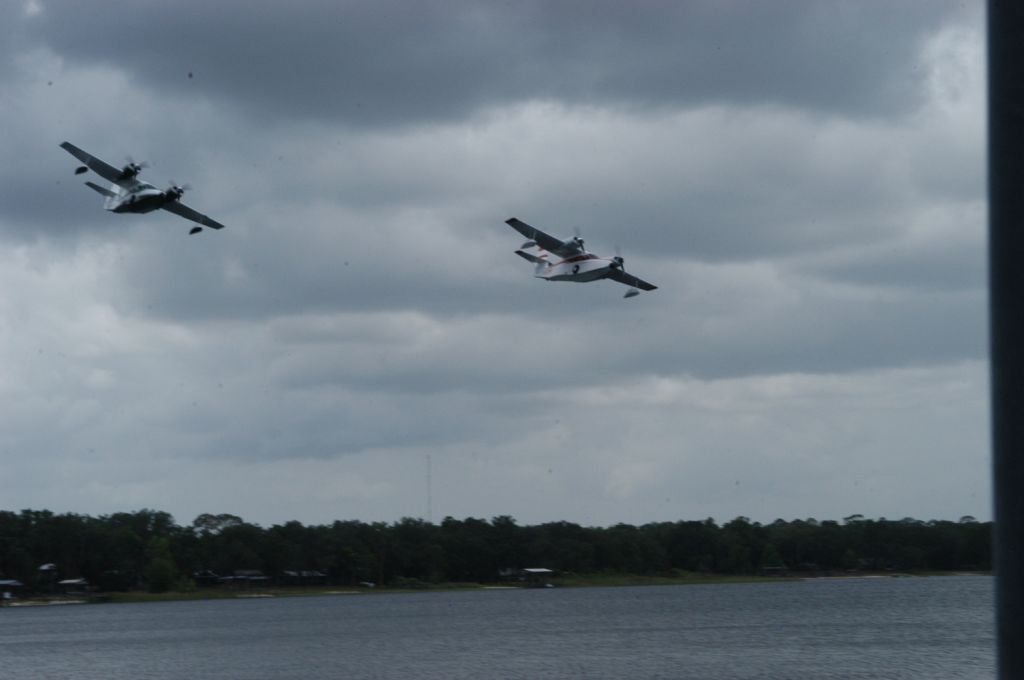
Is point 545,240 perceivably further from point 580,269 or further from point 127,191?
point 127,191

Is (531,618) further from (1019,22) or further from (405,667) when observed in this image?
(1019,22)

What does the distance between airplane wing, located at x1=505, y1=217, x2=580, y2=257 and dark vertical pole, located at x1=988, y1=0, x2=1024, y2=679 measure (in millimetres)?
63192

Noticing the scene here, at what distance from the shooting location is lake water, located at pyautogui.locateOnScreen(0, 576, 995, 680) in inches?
3152

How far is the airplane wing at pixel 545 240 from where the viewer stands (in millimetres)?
67375

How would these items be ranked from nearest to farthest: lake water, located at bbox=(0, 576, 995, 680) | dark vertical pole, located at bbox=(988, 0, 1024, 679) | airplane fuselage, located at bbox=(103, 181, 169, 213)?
dark vertical pole, located at bbox=(988, 0, 1024, 679), airplane fuselage, located at bbox=(103, 181, 169, 213), lake water, located at bbox=(0, 576, 995, 680)

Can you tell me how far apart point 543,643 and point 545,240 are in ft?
148

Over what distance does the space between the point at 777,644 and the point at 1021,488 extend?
95.2 m

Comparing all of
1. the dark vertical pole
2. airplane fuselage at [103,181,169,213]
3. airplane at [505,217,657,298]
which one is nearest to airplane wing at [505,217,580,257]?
airplane at [505,217,657,298]

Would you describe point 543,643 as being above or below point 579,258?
below

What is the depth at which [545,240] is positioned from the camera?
68000 millimetres

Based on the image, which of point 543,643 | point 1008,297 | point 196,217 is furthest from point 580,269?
point 1008,297

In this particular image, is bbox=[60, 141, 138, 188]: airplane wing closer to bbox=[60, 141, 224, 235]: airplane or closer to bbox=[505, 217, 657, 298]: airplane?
bbox=[60, 141, 224, 235]: airplane

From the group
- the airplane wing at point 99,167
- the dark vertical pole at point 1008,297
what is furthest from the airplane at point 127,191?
the dark vertical pole at point 1008,297

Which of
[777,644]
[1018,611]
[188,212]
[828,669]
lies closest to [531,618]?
[777,644]
